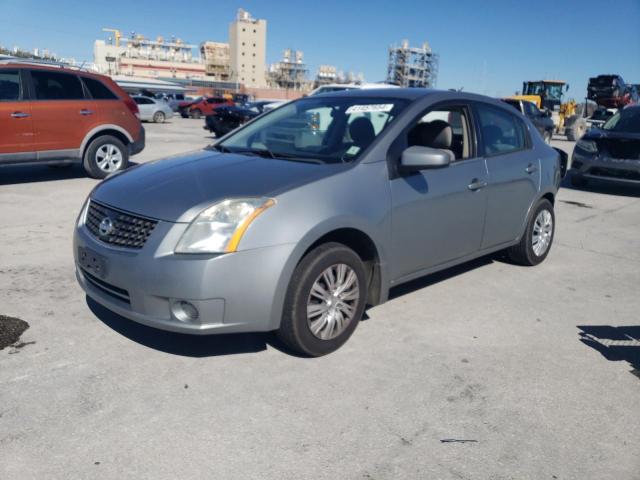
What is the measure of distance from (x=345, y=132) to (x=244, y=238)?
1386 millimetres

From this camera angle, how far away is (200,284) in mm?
2984

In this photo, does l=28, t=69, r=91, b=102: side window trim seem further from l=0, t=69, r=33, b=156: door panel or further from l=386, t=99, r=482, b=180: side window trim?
l=386, t=99, r=482, b=180: side window trim

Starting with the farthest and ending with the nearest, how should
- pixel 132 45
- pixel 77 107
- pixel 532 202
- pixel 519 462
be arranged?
pixel 132 45
pixel 77 107
pixel 532 202
pixel 519 462

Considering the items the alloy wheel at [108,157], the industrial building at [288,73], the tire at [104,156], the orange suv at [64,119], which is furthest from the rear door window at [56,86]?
the industrial building at [288,73]

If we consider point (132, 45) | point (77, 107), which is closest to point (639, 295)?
point (77, 107)

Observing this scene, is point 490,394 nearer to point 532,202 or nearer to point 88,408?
point 88,408

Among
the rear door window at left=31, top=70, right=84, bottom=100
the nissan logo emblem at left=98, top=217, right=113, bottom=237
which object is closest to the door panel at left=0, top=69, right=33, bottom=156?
the rear door window at left=31, top=70, right=84, bottom=100

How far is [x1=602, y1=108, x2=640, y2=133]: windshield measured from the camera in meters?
10.3

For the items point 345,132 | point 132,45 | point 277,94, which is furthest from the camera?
point 132,45

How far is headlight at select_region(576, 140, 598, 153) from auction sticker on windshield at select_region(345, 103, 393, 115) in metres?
7.83

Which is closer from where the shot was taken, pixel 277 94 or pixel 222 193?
pixel 222 193

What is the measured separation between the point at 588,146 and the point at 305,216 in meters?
9.13

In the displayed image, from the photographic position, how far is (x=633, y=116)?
34.8 ft

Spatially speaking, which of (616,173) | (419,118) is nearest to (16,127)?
(419,118)
